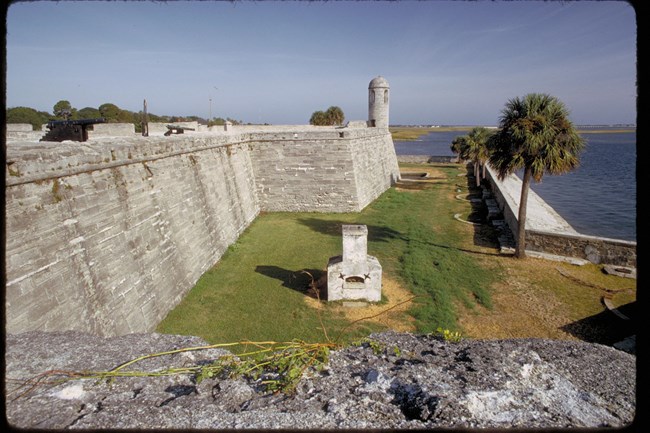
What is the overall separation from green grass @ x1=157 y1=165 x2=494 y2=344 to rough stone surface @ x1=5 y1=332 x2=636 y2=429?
246 cm

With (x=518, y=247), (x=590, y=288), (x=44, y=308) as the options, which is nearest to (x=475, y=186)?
(x=518, y=247)

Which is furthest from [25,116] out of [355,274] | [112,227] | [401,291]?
[401,291]

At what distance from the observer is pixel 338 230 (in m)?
14.9

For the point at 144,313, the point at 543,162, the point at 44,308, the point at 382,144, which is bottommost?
the point at 144,313

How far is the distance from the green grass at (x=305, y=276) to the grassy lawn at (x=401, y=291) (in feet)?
0.10

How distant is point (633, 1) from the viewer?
1.69 meters

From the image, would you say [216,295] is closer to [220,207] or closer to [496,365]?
[220,207]

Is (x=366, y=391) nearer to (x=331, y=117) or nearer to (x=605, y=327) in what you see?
(x=605, y=327)

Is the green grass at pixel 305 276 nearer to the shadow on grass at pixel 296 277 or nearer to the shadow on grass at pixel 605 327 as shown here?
the shadow on grass at pixel 296 277

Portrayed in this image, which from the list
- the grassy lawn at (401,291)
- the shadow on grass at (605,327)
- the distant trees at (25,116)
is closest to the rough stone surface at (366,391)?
the grassy lawn at (401,291)

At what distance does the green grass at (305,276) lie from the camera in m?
7.83

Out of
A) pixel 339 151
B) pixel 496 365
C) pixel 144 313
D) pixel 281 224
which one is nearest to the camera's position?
pixel 496 365

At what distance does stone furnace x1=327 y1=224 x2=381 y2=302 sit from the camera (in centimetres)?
912

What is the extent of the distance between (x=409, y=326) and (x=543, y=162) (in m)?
6.69
